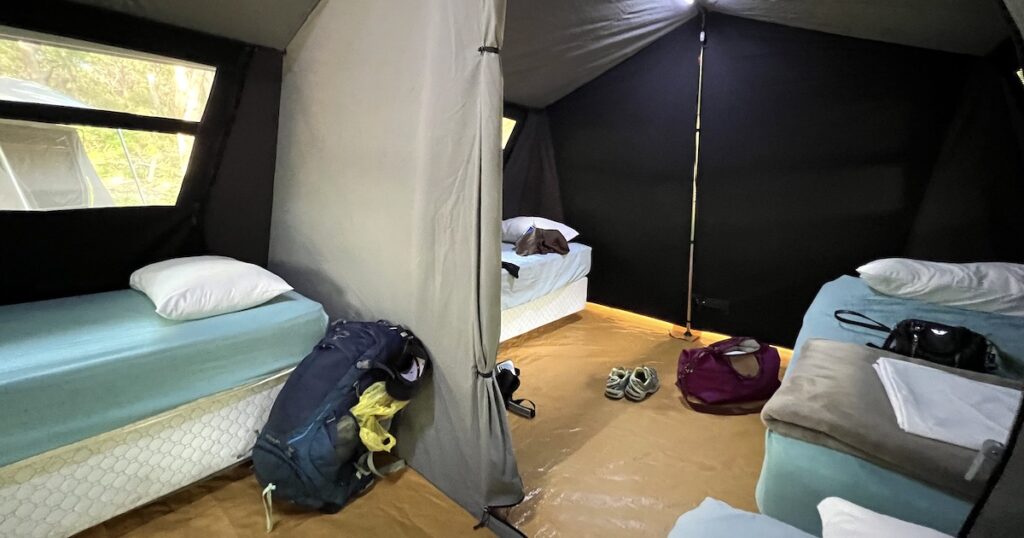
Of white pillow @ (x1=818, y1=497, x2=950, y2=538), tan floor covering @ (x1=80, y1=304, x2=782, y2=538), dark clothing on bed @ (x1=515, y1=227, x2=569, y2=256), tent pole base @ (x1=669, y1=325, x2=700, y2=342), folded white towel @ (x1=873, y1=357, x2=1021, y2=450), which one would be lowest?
tan floor covering @ (x1=80, y1=304, x2=782, y2=538)

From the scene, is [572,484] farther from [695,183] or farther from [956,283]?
[695,183]

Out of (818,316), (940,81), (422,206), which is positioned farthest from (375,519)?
(940,81)

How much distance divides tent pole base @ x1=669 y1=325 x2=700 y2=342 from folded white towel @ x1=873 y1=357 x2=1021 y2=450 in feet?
6.34

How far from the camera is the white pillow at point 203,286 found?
71.9 inches

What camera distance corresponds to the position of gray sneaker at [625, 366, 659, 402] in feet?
8.75

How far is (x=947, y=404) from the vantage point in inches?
53.7

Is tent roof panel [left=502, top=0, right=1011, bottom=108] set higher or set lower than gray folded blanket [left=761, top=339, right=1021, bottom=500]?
higher

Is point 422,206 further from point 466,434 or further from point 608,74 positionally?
point 608,74

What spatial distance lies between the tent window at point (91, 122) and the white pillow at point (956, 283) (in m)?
3.40

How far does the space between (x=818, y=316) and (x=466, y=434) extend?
1757 millimetres

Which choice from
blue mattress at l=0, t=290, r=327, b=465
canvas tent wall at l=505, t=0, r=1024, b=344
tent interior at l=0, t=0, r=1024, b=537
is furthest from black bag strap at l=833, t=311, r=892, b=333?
blue mattress at l=0, t=290, r=327, b=465

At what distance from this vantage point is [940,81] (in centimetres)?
260

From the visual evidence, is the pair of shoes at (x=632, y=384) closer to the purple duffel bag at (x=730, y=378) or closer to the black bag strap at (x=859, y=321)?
the purple duffel bag at (x=730, y=378)

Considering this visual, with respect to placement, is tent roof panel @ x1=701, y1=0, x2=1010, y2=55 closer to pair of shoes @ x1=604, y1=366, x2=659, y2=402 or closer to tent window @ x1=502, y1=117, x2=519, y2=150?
tent window @ x1=502, y1=117, x2=519, y2=150
